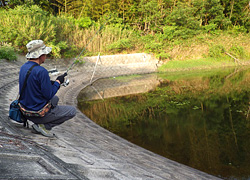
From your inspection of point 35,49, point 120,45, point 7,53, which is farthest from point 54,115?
point 120,45

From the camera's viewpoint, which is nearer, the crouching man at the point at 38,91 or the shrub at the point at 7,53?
the crouching man at the point at 38,91

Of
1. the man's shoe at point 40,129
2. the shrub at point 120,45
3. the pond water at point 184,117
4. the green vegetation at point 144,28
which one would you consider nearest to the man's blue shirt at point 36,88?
the man's shoe at point 40,129

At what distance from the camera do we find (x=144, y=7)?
24.5 metres

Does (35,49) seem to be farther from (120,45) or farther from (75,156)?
(120,45)

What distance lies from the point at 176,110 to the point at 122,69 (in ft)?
29.6

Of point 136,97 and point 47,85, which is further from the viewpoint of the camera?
point 136,97

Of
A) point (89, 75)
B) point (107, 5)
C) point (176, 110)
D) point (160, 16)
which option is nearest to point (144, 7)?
point (160, 16)

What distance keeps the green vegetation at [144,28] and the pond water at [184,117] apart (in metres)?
5.23

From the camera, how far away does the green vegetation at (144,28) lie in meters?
19.2

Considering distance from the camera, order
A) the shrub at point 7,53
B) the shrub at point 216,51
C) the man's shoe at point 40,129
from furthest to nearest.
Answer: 1. the shrub at point 216,51
2. the shrub at point 7,53
3. the man's shoe at point 40,129

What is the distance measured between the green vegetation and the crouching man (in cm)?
1245

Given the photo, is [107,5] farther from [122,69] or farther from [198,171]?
[198,171]

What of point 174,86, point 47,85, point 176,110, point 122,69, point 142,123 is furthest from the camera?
point 122,69

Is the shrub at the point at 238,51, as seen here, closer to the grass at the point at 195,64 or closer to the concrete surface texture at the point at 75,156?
the grass at the point at 195,64
